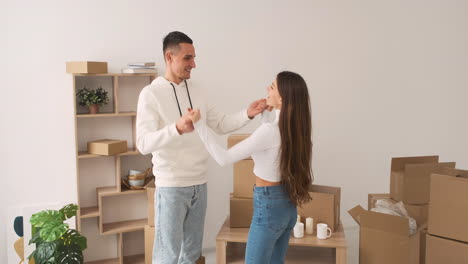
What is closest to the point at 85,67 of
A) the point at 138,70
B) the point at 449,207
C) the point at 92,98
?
the point at 92,98

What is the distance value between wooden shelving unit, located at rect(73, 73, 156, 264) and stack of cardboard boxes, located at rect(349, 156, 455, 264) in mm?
1670

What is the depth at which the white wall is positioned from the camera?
346 cm

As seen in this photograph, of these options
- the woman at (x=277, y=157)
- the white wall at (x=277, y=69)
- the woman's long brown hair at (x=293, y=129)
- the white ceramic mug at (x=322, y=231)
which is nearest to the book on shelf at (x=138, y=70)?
the white wall at (x=277, y=69)

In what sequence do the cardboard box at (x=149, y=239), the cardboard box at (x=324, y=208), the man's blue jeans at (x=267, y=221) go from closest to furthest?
the man's blue jeans at (x=267, y=221) < the cardboard box at (x=324, y=208) < the cardboard box at (x=149, y=239)

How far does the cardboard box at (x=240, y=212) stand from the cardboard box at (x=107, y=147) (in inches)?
35.9

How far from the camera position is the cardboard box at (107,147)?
3.41 meters

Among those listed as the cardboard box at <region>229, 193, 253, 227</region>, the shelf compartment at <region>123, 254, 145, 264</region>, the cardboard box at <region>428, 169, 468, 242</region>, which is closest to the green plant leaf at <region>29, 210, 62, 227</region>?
the shelf compartment at <region>123, 254, 145, 264</region>

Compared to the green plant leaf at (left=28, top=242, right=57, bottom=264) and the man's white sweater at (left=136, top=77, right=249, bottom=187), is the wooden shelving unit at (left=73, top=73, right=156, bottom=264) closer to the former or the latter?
the green plant leaf at (left=28, top=242, right=57, bottom=264)

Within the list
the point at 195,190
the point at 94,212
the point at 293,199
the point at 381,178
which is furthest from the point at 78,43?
the point at 381,178

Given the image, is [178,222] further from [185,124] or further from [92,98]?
[92,98]

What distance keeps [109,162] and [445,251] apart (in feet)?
8.16

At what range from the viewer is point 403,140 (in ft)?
15.0

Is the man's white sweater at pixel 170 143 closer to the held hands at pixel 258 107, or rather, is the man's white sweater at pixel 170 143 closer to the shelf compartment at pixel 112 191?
the held hands at pixel 258 107

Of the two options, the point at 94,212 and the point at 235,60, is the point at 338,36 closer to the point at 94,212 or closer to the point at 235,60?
the point at 235,60
